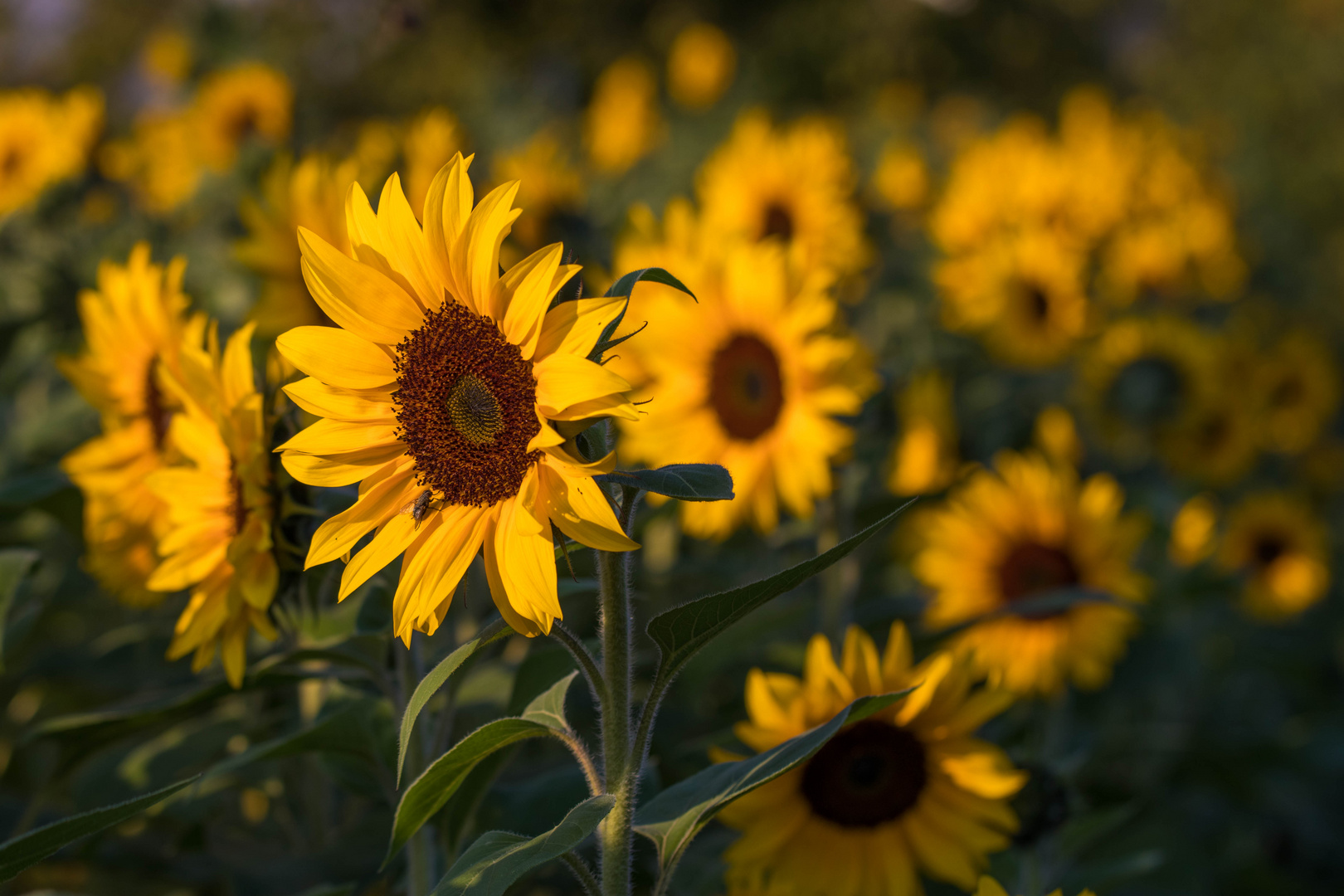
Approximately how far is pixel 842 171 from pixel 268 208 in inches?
75.8

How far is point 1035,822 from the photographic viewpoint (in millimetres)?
1675

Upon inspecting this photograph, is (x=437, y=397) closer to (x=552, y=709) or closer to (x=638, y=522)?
(x=552, y=709)

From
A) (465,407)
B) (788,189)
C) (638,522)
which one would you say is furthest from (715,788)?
(788,189)

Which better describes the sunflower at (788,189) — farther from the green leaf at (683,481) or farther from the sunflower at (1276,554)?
the green leaf at (683,481)

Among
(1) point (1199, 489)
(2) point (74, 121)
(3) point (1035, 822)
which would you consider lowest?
(1) point (1199, 489)

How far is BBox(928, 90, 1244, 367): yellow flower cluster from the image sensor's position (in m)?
3.52

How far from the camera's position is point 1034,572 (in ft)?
8.13

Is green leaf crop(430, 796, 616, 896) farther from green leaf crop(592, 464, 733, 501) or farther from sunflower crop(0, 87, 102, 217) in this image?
sunflower crop(0, 87, 102, 217)

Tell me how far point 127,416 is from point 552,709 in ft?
3.26

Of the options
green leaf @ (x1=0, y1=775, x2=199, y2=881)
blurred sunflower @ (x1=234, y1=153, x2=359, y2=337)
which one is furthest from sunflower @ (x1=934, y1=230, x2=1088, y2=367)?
green leaf @ (x1=0, y1=775, x2=199, y2=881)

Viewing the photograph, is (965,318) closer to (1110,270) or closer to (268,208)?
(1110,270)

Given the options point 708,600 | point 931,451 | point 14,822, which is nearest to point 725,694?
point 931,451

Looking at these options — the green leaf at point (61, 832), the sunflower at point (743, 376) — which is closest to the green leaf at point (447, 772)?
the green leaf at point (61, 832)

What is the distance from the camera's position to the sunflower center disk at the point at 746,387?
2.37 meters
